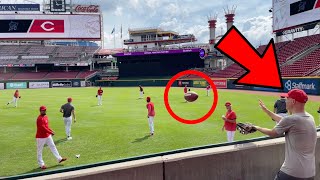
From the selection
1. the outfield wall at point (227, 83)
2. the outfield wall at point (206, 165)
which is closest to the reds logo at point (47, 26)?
the outfield wall at point (227, 83)

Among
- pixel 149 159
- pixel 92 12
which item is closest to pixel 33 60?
pixel 92 12

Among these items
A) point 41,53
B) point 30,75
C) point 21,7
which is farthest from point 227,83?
point 21,7

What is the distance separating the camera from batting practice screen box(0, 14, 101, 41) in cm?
7575

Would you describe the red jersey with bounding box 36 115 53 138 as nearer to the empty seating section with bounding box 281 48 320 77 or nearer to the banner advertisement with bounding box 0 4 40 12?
the empty seating section with bounding box 281 48 320 77

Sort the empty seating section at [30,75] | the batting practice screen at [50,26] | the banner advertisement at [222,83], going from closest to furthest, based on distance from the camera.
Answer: the banner advertisement at [222,83] → the batting practice screen at [50,26] → the empty seating section at [30,75]

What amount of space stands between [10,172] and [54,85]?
65551 millimetres

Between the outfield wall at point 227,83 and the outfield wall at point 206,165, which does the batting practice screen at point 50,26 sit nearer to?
the outfield wall at point 227,83

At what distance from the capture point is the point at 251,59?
19.4 ft

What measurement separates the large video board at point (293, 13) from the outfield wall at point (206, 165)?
46.8 meters

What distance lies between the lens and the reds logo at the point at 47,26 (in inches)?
3019

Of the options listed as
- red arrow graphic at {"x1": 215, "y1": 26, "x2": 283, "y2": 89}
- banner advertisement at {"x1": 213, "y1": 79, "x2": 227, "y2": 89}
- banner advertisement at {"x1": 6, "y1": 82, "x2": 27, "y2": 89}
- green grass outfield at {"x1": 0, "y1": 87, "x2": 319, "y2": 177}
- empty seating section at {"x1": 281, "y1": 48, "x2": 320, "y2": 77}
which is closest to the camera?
red arrow graphic at {"x1": 215, "y1": 26, "x2": 283, "y2": 89}

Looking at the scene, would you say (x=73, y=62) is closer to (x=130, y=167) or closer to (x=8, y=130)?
(x=8, y=130)

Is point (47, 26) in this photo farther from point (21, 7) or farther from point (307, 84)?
point (307, 84)

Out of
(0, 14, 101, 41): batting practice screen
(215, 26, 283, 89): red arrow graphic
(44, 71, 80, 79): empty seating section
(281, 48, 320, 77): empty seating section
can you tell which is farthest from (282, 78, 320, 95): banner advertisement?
(44, 71, 80, 79): empty seating section
